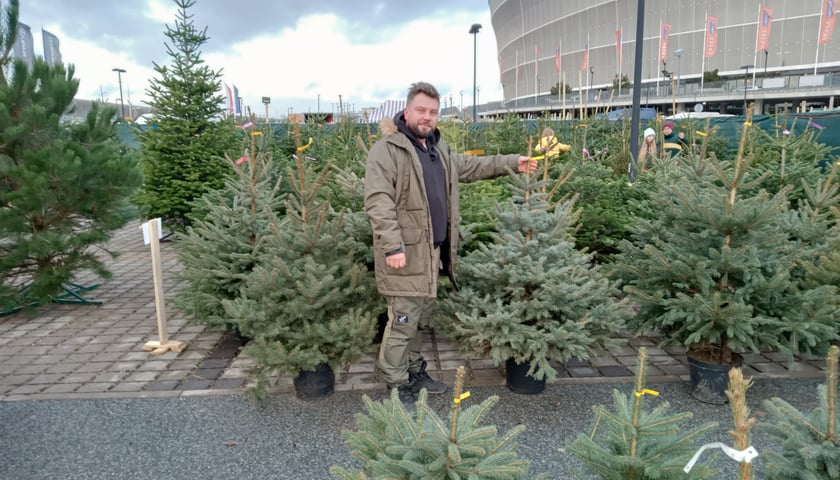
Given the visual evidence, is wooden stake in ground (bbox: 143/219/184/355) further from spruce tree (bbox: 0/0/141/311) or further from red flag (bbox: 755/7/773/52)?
red flag (bbox: 755/7/773/52)

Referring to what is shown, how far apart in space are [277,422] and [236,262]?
5.46 feet

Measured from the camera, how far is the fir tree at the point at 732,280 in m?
3.79

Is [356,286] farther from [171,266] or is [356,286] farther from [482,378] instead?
[171,266]

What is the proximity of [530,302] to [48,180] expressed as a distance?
476 cm

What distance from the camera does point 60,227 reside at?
19.5 feet

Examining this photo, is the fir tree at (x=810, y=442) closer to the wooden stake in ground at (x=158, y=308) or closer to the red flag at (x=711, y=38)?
the wooden stake in ground at (x=158, y=308)

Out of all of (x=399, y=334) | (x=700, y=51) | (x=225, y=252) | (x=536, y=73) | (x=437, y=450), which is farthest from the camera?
(x=536, y=73)

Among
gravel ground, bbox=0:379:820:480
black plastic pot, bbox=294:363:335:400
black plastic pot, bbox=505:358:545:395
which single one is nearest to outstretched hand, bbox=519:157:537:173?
black plastic pot, bbox=505:358:545:395

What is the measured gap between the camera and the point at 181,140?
31.5ft

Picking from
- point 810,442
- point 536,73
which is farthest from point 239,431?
point 536,73

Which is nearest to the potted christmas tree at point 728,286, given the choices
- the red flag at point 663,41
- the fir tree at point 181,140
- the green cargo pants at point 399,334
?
the green cargo pants at point 399,334

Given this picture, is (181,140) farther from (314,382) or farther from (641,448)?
(641,448)

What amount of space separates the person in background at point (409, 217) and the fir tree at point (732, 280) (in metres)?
1.47

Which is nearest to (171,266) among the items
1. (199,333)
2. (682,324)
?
(199,333)
